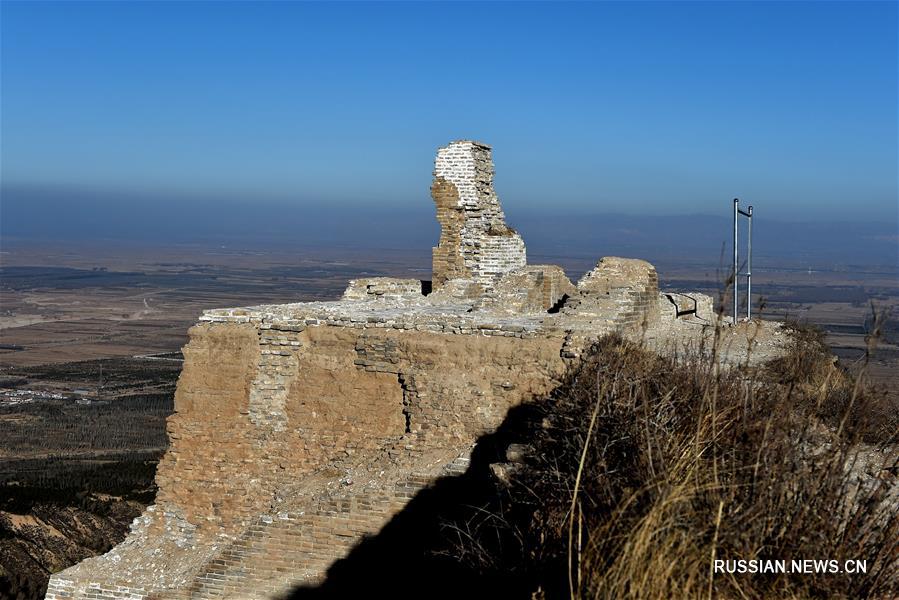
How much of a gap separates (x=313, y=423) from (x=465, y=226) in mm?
4919

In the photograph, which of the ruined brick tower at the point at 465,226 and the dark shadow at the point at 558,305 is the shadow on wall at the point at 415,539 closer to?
the dark shadow at the point at 558,305

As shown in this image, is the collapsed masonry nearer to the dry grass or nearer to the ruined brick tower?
the ruined brick tower

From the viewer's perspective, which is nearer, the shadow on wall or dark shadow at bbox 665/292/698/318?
the shadow on wall

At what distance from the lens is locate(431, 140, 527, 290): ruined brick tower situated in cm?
1440

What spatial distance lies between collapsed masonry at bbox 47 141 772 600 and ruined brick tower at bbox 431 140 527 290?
263cm

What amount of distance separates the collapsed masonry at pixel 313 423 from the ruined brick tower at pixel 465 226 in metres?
2.63

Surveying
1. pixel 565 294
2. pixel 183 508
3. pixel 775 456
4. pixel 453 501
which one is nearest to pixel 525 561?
pixel 775 456

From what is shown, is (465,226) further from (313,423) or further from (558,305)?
(313,423)

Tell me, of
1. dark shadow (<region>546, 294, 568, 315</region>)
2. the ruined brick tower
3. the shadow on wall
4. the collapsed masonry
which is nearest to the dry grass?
the shadow on wall

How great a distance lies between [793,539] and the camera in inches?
165

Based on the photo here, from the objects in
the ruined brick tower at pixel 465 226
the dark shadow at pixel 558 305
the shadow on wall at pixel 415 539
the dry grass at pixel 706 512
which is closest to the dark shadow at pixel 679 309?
the dark shadow at pixel 558 305

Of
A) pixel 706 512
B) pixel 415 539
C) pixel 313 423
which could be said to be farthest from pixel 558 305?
pixel 706 512

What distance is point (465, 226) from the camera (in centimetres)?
1449

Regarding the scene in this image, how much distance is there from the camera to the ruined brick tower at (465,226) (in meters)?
14.4
